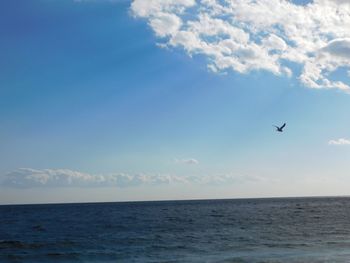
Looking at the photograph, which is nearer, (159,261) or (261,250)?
(159,261)

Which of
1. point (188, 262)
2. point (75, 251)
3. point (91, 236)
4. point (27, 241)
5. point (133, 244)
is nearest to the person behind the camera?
point (188, 262)

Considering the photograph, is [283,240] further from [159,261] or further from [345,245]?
[159,261]

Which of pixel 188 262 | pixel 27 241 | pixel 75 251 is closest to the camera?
pixel 188 262

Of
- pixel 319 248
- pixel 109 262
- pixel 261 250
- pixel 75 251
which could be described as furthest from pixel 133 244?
pixel 319 248

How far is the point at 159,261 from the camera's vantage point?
2988cm

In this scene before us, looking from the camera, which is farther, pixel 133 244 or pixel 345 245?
pixel 133 244

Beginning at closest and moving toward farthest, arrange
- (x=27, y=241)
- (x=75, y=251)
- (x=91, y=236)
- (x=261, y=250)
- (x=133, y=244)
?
(x=261, y=250), (x=75, y=251), (x=133, y=244), (x=27, y=241), (x=91, y=236)

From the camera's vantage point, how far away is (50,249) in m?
37.8

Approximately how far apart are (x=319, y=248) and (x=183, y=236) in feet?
48.7

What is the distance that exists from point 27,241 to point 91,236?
6.71 m

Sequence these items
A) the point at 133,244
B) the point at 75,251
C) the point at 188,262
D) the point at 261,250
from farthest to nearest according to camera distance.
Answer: the point at 133,244
the point at 75,251
the point at 261,250
the point at 188,262

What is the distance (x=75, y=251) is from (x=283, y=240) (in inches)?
705

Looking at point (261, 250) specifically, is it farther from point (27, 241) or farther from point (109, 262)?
point (27, 241)

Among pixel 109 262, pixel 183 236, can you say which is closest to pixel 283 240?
pixel 183 236
